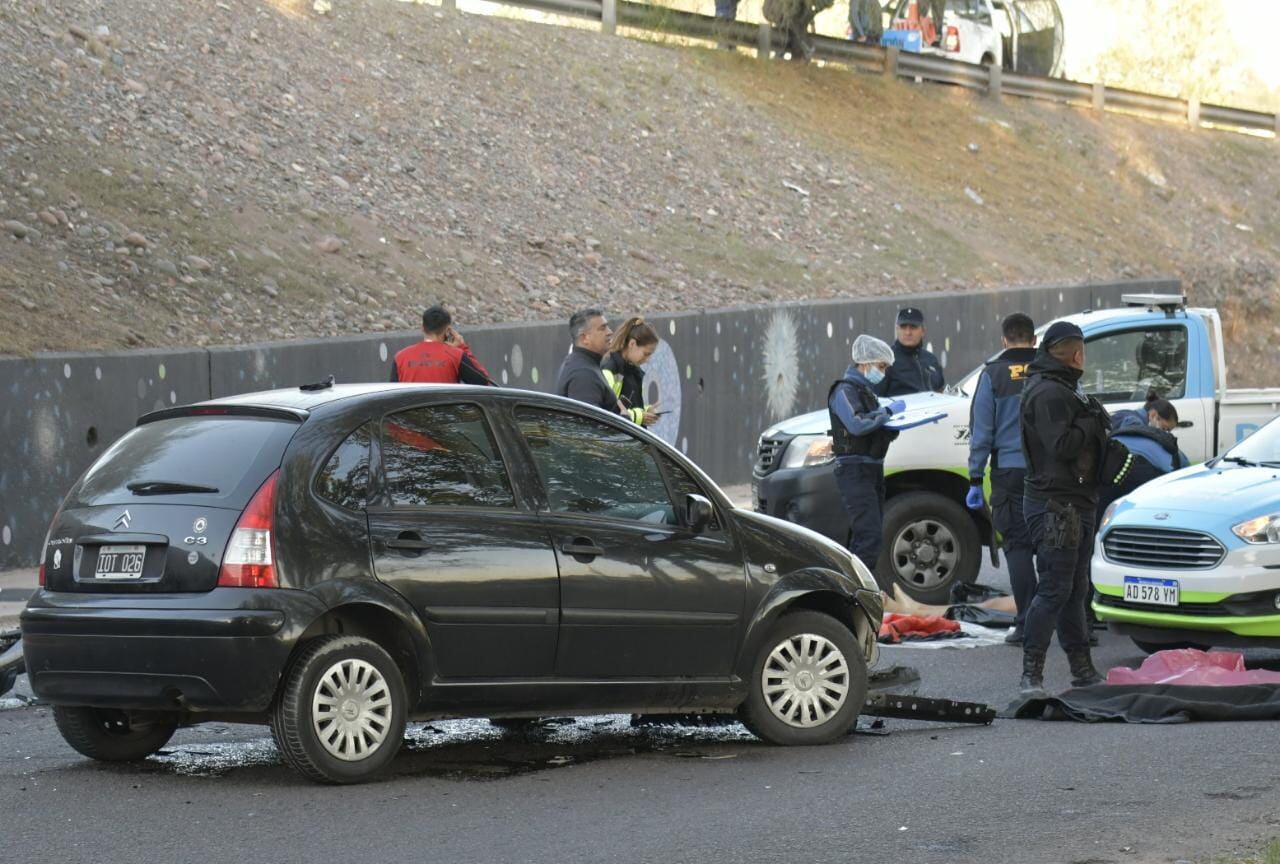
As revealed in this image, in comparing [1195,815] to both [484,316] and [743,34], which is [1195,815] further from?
[743,34]

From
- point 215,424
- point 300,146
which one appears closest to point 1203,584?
point 215,424

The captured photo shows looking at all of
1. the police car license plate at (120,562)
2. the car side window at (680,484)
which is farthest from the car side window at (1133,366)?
the police car license plate at (120,562)

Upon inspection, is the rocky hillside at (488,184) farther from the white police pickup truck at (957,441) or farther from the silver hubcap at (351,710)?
the silver hubcap at (351,710)

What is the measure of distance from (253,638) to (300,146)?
16.7m

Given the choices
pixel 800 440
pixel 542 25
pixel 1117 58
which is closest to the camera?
pixel 800 440

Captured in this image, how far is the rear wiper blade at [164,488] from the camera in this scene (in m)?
7.41

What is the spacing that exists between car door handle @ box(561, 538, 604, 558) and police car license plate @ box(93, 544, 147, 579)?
66.1 inches

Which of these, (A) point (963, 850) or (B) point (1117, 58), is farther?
(B) point (1117, 58)

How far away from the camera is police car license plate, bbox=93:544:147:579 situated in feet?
24.2

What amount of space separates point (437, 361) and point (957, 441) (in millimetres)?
3682

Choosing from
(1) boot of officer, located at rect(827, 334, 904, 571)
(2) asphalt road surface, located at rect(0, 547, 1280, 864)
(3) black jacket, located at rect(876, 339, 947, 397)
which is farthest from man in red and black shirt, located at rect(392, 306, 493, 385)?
(3) black jacket, located at rect(876, 339, 947, 397)

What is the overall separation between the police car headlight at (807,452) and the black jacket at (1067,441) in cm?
351

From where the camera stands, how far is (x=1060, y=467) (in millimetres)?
9844

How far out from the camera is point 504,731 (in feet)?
29.4
